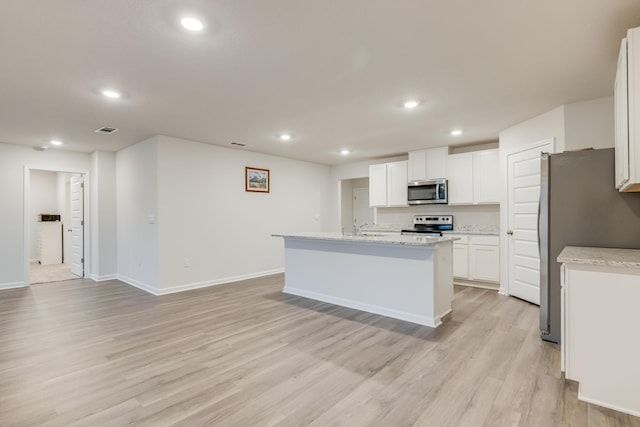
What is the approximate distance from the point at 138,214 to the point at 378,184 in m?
4.54

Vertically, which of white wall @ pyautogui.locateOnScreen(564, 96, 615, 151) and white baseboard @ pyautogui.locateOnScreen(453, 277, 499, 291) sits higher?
white wall @ pyautogui.locateOnScreen(564, 96, 615, 151)

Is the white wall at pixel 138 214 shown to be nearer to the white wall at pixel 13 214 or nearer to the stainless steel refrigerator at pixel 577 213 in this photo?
the white wall at pixel 13 214

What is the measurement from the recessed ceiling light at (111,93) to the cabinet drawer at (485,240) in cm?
521

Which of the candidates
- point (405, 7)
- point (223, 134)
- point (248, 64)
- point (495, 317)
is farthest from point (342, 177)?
point (405, 7)

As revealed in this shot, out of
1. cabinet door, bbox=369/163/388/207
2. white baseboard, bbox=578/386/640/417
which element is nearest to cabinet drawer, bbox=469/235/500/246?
cabinet door, bbox=369/163/388/207

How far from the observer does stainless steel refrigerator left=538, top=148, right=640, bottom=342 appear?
252 centimetres

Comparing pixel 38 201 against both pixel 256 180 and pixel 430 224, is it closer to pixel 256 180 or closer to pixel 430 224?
pixel 256 180

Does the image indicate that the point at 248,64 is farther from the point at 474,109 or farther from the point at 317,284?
the point at 317,284

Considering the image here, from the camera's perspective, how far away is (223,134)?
15.7ft

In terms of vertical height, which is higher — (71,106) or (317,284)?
(71,106)

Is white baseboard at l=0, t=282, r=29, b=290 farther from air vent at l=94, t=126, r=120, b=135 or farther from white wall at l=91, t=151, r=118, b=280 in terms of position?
air vent at l=94, t=126, r=120, b=135

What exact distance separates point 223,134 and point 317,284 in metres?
2.67

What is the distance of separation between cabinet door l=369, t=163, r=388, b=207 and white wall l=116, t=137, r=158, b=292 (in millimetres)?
3710

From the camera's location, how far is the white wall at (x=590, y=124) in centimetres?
336
